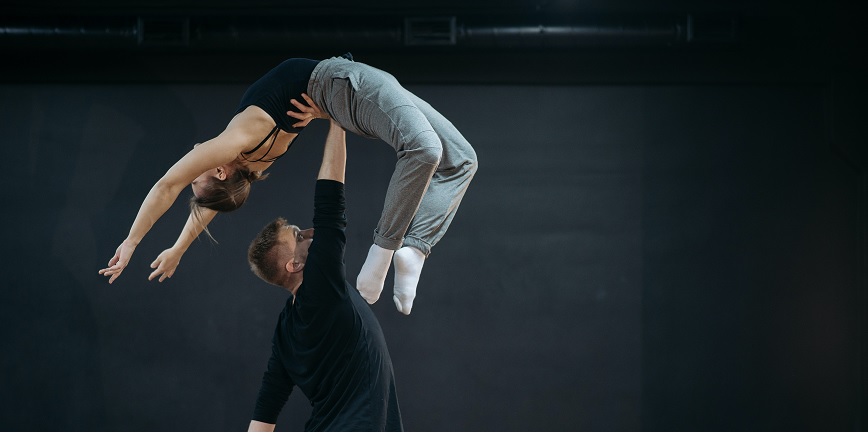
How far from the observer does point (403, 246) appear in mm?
2842

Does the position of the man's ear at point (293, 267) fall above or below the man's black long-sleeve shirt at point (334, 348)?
above

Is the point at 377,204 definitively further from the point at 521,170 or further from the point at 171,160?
the point at 171,160

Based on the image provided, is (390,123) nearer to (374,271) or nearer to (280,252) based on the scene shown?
(374,271)

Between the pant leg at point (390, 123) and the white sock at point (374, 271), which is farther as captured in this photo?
the white sock at point (374, 271)

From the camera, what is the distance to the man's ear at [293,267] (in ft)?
10.2

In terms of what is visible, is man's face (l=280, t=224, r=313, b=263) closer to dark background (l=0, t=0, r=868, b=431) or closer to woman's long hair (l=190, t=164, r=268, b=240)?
woman's long hair (l=190, t=164, r=268, b=240)

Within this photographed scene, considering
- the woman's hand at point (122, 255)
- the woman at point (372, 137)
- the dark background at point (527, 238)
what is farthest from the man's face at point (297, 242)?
the dark background at point (527, 238)

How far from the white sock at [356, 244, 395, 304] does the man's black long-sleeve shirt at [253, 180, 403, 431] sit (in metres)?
0.08

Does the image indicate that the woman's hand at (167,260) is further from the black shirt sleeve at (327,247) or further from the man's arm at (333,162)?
the man's arm at (333,162)

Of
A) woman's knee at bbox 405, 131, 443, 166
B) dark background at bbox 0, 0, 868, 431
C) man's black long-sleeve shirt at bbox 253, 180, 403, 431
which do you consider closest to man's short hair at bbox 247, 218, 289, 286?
man's black long-sleeve shirt at bbox 253, 180, 403, 431

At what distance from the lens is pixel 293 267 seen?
3107 mm

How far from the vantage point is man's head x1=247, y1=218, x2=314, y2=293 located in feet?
10.1

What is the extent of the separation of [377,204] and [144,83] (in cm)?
169

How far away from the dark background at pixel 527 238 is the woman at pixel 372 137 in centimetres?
254
